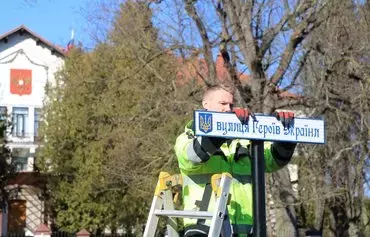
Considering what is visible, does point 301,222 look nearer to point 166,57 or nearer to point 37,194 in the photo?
point 166,57

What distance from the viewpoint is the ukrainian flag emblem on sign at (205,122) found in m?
4.82

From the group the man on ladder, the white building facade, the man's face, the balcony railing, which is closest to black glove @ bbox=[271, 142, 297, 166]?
the man on ladder

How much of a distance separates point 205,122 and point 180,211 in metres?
0.76

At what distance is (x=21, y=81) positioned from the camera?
172 ft

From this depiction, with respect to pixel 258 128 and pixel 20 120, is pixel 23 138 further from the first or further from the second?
pixel 258 128

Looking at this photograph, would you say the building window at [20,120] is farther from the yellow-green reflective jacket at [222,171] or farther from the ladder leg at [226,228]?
the ladder leg at [226,228]

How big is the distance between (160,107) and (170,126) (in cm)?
84

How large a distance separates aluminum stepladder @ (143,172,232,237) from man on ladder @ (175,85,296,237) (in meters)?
0.11

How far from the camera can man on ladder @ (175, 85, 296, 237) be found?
5160mm

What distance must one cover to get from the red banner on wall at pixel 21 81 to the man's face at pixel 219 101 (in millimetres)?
48023

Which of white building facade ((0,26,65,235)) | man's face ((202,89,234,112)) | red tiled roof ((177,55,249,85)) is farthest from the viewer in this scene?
white building facade ((0,26,65,235))

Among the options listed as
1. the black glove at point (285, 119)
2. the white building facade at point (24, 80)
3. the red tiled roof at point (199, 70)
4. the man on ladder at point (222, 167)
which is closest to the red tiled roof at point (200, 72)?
the red tiled roof at point (199, 70)

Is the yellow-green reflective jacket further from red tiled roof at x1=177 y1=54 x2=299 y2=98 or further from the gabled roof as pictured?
the gabled roof

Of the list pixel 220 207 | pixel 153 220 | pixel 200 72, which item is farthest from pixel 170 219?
pixel 200 72
